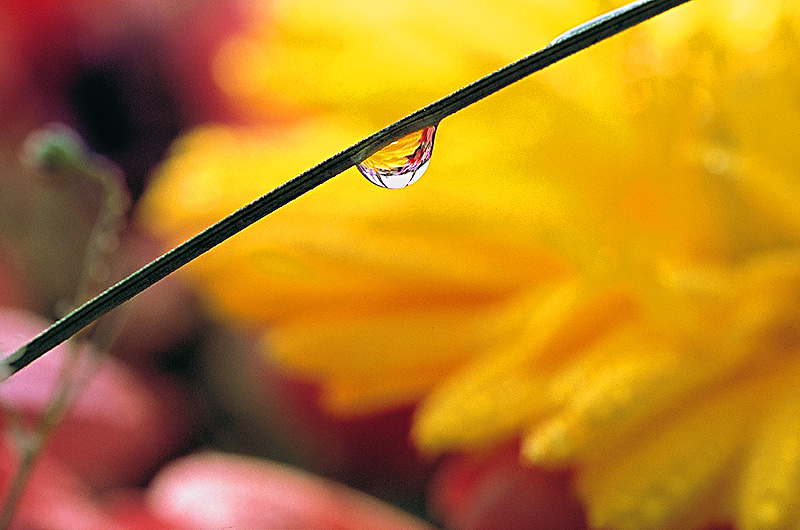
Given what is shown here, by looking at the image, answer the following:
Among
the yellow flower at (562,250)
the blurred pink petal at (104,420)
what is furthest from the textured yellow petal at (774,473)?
the blurred pink petal at (104,420)

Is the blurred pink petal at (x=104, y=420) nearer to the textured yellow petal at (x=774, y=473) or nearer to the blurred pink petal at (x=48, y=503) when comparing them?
the blurred pink petal at (x=48, y=503)

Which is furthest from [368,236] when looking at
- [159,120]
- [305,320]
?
[159,120]

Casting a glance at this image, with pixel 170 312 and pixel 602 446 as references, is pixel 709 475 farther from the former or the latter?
pixel 170 312

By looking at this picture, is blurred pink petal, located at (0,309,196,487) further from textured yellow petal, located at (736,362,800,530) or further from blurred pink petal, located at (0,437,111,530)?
textured yellow petal, located at (736,362,800,530)

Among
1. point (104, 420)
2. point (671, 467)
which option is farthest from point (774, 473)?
point (104, 420)

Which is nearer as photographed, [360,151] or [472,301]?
[360,151]

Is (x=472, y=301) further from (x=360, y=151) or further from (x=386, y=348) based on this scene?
(x=360, y=151)

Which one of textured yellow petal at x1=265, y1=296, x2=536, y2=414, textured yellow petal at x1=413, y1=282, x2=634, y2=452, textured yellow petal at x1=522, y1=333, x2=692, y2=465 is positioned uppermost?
textured yellow petal at x1=265, y1=296, x2=536, y2=414

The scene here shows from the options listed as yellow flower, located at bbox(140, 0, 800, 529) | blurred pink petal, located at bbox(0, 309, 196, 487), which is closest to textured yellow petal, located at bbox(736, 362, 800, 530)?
yellow flower, located at bbox(140, 0, 800, 529)
